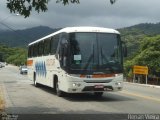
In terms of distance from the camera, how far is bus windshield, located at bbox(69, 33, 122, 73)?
20.1 m

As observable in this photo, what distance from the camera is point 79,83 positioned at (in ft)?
65.7

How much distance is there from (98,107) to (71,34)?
13.5 ft

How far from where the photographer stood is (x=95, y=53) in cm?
2027

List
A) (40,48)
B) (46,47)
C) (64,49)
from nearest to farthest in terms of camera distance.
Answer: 1. (64,49)
2. (46,47)
3. (40,48)

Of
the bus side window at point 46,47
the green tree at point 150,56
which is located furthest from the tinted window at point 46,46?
the green tree at point 150,56

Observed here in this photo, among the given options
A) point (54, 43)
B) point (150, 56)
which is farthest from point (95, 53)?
point (150, 56)

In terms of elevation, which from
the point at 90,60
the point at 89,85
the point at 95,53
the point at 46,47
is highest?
the point at 46,47

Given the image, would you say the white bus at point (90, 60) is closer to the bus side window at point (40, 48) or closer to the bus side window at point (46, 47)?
the bus side window at point (46, 47)

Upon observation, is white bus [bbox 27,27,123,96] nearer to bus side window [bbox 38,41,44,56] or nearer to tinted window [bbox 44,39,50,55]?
tinted window [bbox 44,39,50,55]

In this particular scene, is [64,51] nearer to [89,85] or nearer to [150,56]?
[89,85]

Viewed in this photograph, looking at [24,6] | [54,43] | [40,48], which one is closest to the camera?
[24,6]

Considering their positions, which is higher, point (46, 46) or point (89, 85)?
point (46, 46)

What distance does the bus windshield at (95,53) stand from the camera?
20.1m

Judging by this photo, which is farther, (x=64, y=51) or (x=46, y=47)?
(x=46, y=47)
